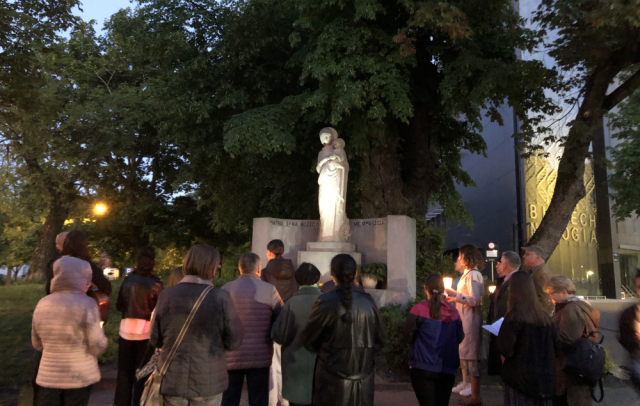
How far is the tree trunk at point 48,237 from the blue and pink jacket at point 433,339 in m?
20.4

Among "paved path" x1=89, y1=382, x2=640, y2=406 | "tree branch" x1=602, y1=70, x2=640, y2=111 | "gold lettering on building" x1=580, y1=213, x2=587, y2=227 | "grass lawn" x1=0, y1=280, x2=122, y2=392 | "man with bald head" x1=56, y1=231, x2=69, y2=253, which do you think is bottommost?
"paved path" x1=89, y1=382, x2=640, y2=406

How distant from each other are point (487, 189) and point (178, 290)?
28.9 meters

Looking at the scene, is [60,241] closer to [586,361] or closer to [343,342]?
[343,342]

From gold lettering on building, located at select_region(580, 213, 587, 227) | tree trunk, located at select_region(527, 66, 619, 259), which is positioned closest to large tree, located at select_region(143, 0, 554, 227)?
tree trunk, located at select_region(527, 66, 619, 259)

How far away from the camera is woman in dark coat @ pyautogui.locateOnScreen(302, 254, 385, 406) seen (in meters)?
3.20

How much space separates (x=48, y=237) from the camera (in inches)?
818

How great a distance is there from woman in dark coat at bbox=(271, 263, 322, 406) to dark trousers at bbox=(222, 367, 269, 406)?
1.38 feet

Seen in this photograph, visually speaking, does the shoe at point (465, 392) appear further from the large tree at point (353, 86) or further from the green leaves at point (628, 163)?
the green leaves at point (628, 163)

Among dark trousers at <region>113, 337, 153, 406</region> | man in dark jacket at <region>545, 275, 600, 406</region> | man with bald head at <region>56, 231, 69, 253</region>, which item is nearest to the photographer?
man in dark jacket at <region>545, 275, 600, 406</region>

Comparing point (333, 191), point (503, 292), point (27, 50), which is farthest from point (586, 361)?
point (27, 50)

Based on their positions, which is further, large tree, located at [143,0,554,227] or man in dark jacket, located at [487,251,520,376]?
large tree, located at [143,0,554,227]

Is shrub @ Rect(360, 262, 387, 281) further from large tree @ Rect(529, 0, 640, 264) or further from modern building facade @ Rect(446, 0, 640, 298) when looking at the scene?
modern building facade @ Rect(446, 0, 640, 298)

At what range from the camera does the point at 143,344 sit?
4.61 meters

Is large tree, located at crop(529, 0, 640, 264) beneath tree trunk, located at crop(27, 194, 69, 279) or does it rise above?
above
